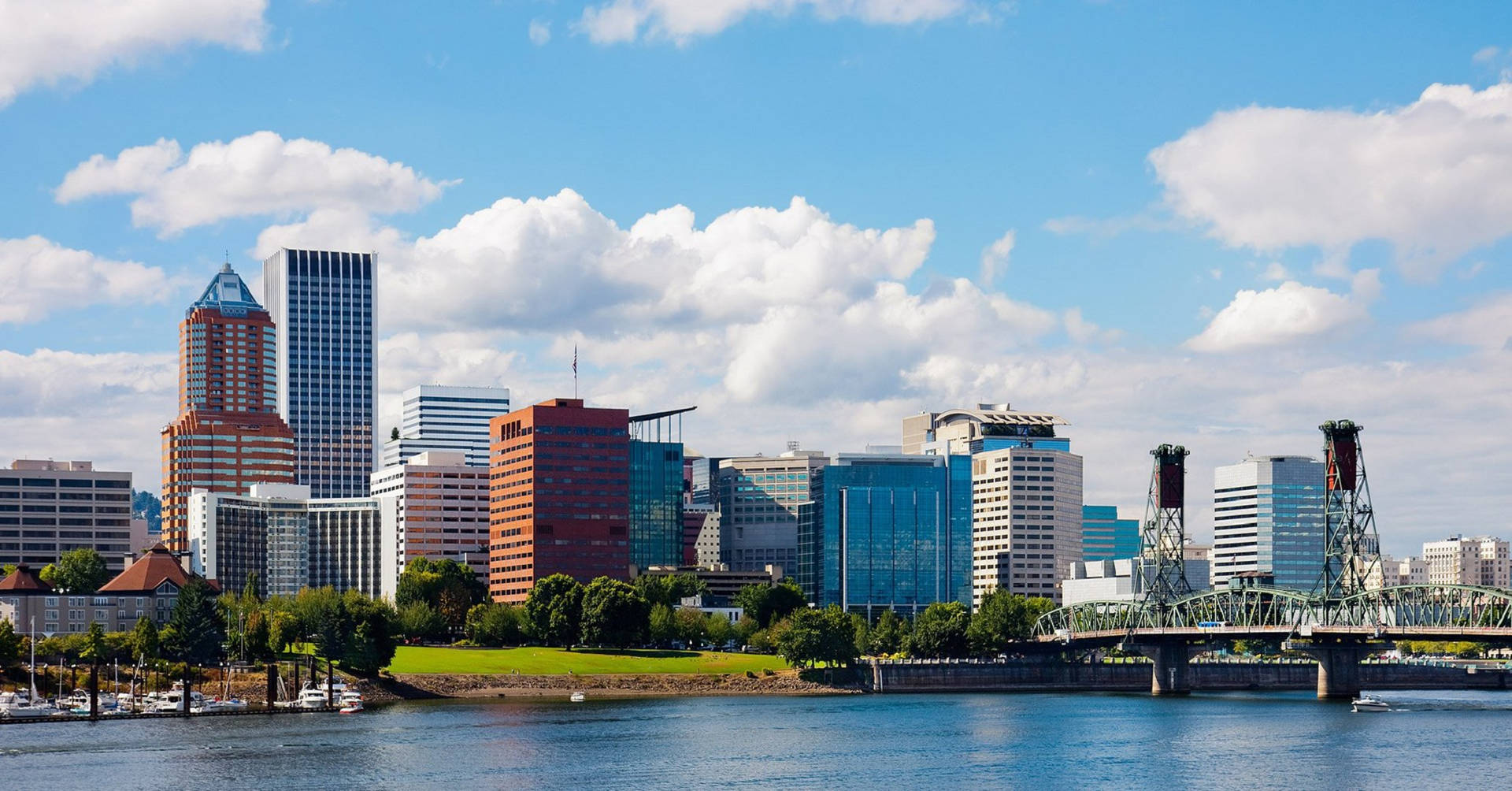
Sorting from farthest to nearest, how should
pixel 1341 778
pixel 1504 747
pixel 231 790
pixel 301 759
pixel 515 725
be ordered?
pixel 515 725
pixel 1504 747
pixel 301 759
pixel 1341 778
pixel 231 790

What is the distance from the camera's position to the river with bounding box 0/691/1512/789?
142 m

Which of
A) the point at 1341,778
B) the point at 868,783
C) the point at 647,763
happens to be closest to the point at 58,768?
the point at 647,763

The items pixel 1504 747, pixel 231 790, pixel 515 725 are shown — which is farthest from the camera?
pixel 515 725

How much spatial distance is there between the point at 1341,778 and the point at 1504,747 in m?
33.2

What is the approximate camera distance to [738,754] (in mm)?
161625

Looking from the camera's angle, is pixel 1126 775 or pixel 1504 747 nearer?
pixel 1126 775

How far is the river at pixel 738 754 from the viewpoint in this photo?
464 ft

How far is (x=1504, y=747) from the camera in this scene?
16825 cm

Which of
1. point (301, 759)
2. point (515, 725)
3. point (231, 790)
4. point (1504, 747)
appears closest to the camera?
point (231, 790)

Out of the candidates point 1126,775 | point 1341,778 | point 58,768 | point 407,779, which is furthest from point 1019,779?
point 58,768

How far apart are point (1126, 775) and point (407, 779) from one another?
53.7 m

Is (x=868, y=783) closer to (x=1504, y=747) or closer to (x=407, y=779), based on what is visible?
(x=407, y=779)

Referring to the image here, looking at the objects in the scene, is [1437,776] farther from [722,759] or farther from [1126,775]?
[722,759]

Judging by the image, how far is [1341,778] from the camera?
143250mm
